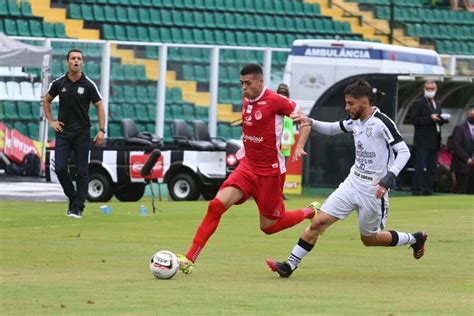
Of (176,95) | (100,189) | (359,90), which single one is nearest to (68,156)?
(100,189)

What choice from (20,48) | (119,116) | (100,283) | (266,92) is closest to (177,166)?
(20,48)

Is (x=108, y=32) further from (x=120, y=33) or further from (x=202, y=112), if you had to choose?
(x=202, y=112)

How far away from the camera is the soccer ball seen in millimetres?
11664

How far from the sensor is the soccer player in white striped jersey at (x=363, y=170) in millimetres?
12133

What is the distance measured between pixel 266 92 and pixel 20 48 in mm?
12372

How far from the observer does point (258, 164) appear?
13.0m

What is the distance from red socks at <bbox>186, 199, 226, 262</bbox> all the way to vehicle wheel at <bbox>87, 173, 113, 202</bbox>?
38.9 ft

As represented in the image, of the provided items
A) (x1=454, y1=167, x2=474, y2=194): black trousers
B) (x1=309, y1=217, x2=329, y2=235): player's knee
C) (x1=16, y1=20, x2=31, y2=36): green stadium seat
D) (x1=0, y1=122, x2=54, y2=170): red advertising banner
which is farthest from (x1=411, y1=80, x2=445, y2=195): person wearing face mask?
(x1=309, y1=217, x2=329, y2=235): player's knee

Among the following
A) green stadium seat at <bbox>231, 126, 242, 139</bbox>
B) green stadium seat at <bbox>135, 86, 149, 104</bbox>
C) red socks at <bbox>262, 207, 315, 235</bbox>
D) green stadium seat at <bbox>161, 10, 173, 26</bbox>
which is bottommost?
green stadium seat at <bbox>231, 126, 242, 139</bbox>

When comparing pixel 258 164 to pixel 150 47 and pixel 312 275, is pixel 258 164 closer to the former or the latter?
pixel 312 275

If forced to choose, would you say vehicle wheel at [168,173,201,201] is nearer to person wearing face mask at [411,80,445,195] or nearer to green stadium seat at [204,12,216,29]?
person wearing face mask at [411,80,445,195]

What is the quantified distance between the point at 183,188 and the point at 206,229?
12488mm

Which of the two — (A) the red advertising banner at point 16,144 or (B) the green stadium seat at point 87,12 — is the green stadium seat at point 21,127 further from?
(B) the green stadium seat at point 87,12

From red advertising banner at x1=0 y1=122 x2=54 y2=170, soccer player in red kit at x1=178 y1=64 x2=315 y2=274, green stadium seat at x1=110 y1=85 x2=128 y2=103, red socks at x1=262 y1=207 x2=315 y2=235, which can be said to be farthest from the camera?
green stadium seat at x1=110 y1=85 x2=128 y2=103
